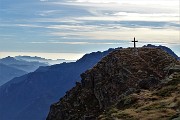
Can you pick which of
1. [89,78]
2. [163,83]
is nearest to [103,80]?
[89,78]

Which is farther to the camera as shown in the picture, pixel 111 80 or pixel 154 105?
pixel 111 80

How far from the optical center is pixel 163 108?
4922 centimetres

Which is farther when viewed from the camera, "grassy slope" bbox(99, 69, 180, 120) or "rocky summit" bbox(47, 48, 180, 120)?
"rocky summit" bbox(47, 48, 180, 120)

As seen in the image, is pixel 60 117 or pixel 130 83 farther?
pixel 60 117

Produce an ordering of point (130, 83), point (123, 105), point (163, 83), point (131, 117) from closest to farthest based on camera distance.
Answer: point (131, 117), point (123, 105), point (163, 83), point (130, 83)

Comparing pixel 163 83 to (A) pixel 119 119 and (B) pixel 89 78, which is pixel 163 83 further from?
(B) pixel 89 78

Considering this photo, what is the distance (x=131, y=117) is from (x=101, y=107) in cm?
5286

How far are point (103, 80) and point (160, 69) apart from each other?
1731 centimetres

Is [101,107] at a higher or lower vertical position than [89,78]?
lower

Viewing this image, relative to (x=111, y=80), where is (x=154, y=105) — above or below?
above

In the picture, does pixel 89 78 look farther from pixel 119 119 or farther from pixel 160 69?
pixel 119 119

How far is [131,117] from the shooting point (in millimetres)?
48906

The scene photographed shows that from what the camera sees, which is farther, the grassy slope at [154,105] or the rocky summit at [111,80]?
the rocky summit at [111,80]

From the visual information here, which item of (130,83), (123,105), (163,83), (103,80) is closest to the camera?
(123,105)
